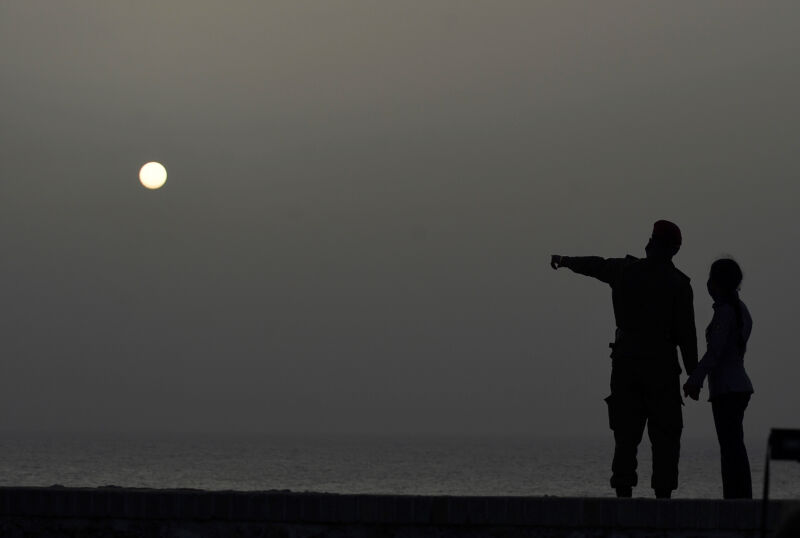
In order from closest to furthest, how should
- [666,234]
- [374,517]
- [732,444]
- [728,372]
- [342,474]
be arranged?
1. [374,517]
2. [732,444]
3. [728,372]
4. [666,234]
5. [342,474]

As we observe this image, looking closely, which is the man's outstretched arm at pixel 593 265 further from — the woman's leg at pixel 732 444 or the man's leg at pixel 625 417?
the woman's leg at pixel 732 444

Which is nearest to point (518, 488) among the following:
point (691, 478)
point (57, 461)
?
point (691, 478)

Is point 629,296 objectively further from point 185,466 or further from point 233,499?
point 185,466

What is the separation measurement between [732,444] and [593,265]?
1.57 metres

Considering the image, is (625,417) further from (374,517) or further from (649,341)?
(374,517)

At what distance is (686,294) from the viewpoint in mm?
10008

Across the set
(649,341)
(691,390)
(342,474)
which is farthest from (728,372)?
(342,474)

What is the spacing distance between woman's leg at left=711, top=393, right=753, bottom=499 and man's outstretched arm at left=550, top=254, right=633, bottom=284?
1.14 meters

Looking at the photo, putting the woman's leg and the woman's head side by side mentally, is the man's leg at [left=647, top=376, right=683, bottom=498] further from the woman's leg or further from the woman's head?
the woman's head

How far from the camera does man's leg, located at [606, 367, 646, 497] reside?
9789 millimetres

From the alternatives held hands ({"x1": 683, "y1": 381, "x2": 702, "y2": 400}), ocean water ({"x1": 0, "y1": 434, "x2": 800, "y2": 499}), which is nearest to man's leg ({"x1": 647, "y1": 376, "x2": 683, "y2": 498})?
held hands ({"x1": 683, "y1": 381, "x2": 702, "y2": 400})

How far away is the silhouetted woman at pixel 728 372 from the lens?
9523 mm

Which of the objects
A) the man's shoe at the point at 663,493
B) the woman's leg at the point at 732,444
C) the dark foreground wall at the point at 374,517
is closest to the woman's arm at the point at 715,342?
the woman's leg at the point at 732,444

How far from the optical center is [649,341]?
32.7ft
